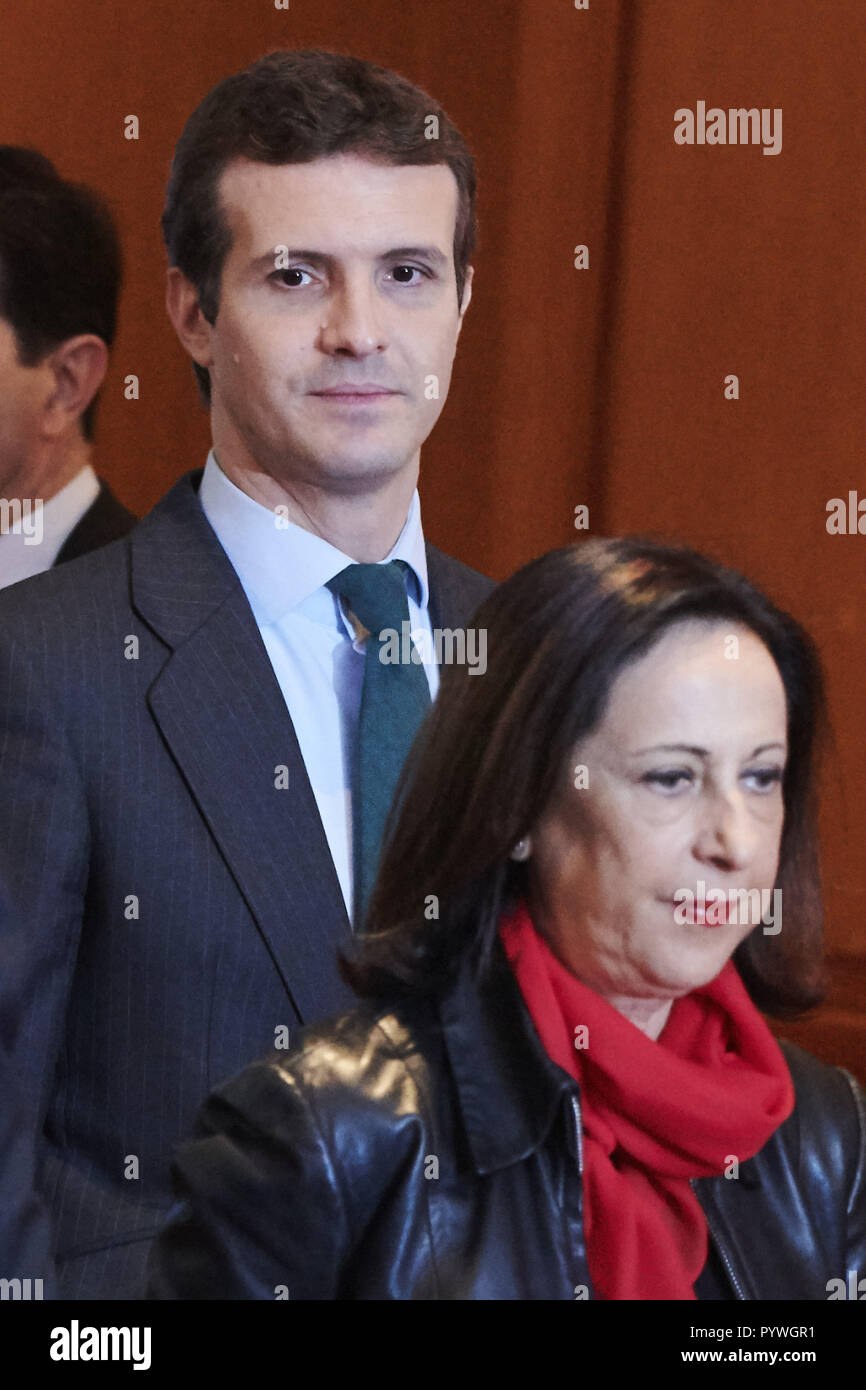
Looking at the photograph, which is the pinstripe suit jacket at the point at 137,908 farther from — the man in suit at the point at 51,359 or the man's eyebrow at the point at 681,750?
the man in suit at the point at 51,359

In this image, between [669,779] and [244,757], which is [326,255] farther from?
[669,779]

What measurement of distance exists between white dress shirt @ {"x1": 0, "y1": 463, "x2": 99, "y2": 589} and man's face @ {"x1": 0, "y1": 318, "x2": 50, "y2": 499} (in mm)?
33

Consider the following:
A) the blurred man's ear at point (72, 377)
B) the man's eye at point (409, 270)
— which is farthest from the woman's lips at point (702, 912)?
the blurred man's ear at point (72, 377)

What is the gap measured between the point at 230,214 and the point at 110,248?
2.13 ft

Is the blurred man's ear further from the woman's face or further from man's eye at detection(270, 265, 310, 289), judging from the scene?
the woman's face

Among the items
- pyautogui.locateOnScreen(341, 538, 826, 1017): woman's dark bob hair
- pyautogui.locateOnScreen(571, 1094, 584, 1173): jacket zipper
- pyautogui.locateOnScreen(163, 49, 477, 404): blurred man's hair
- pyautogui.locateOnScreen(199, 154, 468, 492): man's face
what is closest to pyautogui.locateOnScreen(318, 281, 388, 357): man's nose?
pyautogui.locateOnScreen(199, 154, 468, 492): man's face

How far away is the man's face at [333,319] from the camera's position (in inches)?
56.6

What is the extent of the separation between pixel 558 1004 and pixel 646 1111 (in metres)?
0.08

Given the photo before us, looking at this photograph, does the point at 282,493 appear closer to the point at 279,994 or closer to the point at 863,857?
the point at 279,994

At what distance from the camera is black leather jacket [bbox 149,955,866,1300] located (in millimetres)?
1020

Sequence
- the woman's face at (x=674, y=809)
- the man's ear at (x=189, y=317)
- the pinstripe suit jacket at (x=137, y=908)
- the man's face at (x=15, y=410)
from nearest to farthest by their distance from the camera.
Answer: the woman's face at (x=674, y=809) → the pinstripe suit jacket at (x=137, y=908) → the man's ear at (x=189, y=317) → the man's face at (x=15, y=410)

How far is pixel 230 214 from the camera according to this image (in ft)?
4.93

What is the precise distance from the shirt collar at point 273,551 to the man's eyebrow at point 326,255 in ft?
0.56
